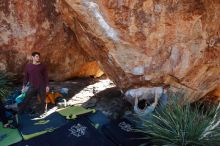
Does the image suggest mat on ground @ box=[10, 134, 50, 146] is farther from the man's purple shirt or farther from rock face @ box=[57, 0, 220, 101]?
rock face @ box=[57, 0, 220, 101]

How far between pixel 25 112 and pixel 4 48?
2.04m

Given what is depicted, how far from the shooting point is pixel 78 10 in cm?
721

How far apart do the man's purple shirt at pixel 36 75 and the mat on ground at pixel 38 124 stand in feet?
2.32

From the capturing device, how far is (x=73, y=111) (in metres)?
7.78

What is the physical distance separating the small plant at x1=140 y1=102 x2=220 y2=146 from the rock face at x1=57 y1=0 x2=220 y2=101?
107 cm

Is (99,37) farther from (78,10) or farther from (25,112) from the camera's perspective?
(25,112)

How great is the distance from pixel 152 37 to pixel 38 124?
2738 millimetres

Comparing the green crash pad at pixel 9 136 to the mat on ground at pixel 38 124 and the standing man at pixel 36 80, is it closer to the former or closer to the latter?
the mat on ground at pixel 38 124

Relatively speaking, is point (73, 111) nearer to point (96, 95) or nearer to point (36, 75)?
point (36, 75)

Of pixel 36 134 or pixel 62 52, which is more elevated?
pixel 62 52

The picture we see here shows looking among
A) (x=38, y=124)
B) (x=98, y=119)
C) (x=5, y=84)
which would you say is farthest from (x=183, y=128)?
(x=5, y=84)

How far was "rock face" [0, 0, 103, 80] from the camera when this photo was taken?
9.36 m

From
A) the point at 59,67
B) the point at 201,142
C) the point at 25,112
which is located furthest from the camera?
the point at 59,67

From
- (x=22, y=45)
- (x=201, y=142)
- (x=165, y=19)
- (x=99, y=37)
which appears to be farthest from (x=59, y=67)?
(x=201, y=142)
